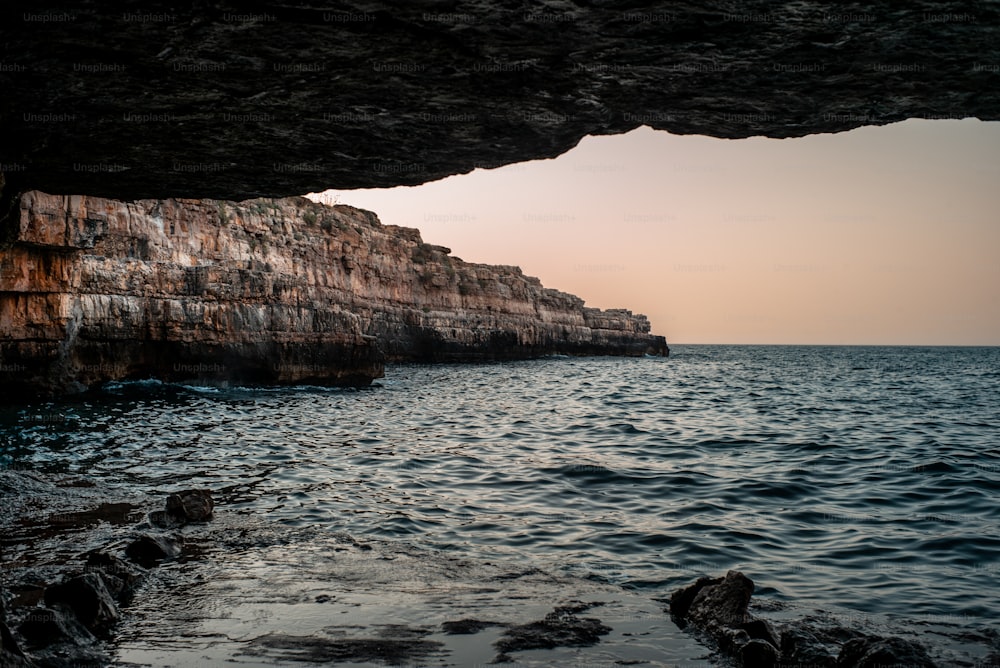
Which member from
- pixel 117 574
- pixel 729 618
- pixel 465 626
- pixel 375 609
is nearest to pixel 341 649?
pixel 375 609

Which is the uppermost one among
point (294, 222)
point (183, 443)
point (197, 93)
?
point (294, 222)

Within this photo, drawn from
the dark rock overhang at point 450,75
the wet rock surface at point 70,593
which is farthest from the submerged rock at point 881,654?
the wet rock surface at point 70,593

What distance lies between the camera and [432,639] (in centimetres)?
528

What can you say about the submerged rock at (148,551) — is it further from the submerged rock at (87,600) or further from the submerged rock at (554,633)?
the submerged rock at (554,633)

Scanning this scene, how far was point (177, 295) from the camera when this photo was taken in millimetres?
29234

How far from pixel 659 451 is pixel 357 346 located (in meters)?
23.4

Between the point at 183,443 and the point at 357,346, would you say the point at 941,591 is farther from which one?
the point at 357,346

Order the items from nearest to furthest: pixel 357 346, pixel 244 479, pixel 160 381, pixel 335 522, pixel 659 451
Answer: pixel 335 522, pixel 244 479, pixel 659 451, pixel 160 381, pixel 357 346

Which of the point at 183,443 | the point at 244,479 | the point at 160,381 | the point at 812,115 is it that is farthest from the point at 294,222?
the point at 812,115

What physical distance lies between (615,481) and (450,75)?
8042 mm

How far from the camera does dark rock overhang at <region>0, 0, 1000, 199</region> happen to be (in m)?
5.02

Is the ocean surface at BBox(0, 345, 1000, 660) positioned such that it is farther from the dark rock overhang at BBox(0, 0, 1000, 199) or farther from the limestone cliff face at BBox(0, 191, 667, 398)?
the dark rock overhang at BBox(0, 0, 1000, 199)

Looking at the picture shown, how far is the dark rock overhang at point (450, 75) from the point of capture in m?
5.02

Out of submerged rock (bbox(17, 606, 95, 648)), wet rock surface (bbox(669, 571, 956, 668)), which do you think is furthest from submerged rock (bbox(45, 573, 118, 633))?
wet rock surface (bbox(669, 571, 956, 668))
